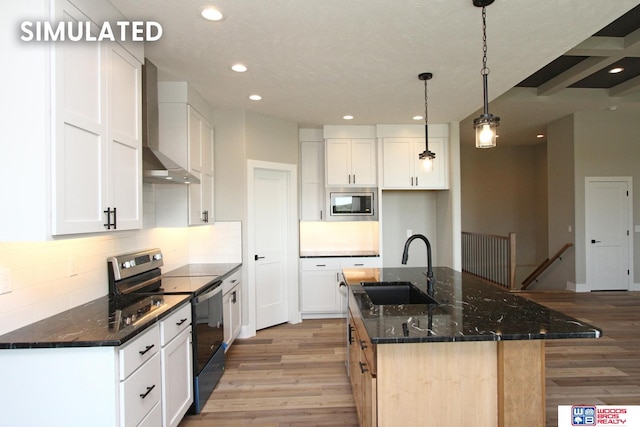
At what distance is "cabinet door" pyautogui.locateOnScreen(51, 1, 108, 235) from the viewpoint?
158cm

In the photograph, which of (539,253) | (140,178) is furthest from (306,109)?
(539,253)

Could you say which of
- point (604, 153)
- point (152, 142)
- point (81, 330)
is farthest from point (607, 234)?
point (81, 330)

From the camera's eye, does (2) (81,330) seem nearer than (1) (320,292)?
Yes

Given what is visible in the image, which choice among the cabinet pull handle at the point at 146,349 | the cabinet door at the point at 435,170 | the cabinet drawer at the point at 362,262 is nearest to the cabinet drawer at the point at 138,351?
the cabinet pull handle at the point at 146,349

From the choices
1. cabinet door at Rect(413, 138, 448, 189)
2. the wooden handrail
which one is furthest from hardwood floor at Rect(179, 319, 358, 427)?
the wooden handrail

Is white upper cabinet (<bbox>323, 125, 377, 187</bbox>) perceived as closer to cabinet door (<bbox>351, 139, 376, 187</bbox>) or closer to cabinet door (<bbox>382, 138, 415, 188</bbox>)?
cabinet door (<bbox>351, 139, 376, 187</bbox>)

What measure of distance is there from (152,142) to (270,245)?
215cm

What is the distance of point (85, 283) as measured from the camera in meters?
2.27

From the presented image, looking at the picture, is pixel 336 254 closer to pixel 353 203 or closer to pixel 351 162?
pixel 353 203

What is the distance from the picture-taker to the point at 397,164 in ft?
16.0

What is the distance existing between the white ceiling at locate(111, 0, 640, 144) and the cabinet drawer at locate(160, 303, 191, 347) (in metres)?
1.97

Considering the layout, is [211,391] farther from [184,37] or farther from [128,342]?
[184,37]

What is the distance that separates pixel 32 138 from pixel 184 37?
4.38 ft

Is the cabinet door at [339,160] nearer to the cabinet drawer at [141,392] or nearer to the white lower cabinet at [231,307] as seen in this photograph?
the white lower cabinet at [231,307]
